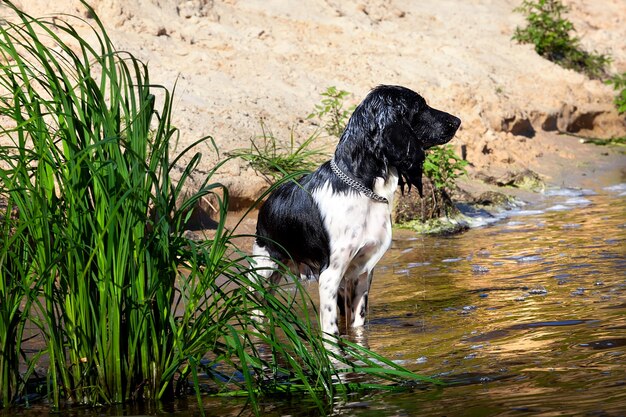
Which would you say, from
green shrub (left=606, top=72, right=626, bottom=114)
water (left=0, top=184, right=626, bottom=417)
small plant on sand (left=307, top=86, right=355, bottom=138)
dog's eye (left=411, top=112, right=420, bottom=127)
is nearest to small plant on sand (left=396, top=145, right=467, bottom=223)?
water (left=0, top=184, right=626, bottom=417)

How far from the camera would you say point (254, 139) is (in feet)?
32.3

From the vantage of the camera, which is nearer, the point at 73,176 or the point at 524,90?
the point at 73,176

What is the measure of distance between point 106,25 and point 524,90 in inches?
228

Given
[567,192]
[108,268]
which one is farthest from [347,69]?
[108,268]

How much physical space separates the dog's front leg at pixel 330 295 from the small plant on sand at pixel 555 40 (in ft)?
35.8

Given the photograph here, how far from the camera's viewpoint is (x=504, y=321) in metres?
5.46

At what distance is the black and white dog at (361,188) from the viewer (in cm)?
533

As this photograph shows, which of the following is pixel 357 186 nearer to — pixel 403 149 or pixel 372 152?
pixel 372 152

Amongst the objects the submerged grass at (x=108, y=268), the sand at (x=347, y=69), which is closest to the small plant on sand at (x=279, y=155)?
the sand at (x=347, y=69)

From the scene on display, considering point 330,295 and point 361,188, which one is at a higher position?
point 361,188

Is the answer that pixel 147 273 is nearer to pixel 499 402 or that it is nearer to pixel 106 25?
pixel 499 402

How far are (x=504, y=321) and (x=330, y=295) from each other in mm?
949

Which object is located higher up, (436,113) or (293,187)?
(436,113)

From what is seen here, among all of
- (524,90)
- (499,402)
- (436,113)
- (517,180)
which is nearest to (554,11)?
(524,90)
